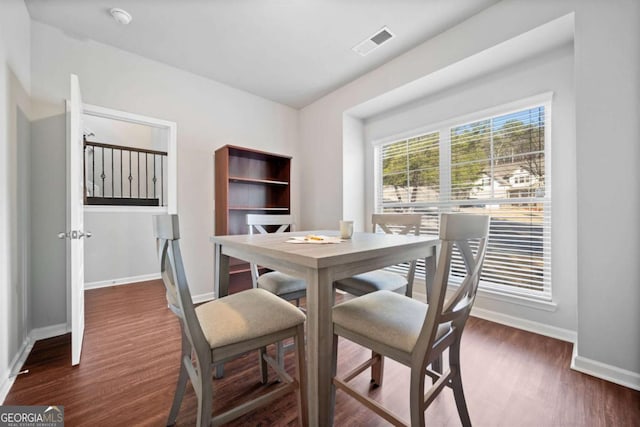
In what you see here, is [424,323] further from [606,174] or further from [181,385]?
[606,174]

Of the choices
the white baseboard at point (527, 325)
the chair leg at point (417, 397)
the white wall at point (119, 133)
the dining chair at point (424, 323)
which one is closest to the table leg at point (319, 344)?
the dining chair at point (424, 323)

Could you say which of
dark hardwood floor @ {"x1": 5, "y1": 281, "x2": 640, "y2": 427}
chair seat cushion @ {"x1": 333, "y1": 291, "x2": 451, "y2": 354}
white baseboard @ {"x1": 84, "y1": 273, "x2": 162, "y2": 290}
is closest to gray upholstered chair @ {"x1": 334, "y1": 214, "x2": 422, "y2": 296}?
chair seat cushion @ {"x1": 333, "y1": 291, "x2": 451, "y2": 354}

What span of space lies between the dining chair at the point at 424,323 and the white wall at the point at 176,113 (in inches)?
96.2

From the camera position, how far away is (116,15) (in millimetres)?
2102

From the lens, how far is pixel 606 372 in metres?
1.59

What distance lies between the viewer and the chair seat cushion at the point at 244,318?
1.03 m

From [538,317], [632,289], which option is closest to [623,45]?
[632,289]

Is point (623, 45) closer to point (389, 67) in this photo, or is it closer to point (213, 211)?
point (389, 67)

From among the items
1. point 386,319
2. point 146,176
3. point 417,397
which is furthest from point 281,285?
point 146,176

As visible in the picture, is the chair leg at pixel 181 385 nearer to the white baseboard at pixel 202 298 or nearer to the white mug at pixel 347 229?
the white mug at pixel 347 229

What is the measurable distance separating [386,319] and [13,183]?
2568 mm

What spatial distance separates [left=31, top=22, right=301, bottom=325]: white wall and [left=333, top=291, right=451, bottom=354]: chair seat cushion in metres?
2.43

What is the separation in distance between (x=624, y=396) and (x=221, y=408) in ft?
7.30
